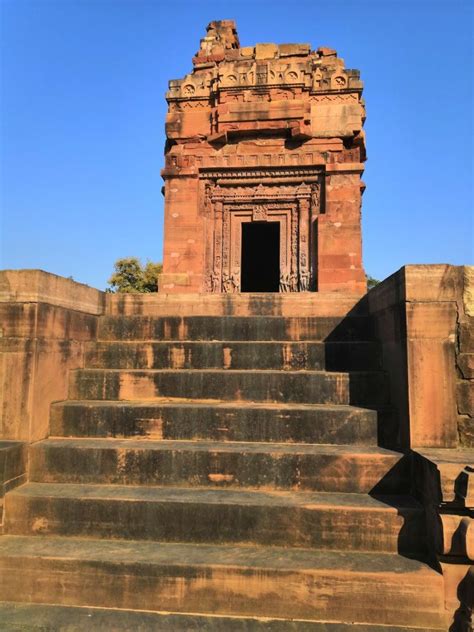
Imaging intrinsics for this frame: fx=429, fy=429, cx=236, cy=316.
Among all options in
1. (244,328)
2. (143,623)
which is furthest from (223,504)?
(244,328)

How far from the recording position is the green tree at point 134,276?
3419cm

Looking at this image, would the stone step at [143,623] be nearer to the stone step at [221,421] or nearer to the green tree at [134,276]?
the stone step at [221,421]

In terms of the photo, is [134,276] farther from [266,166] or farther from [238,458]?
[238,458]

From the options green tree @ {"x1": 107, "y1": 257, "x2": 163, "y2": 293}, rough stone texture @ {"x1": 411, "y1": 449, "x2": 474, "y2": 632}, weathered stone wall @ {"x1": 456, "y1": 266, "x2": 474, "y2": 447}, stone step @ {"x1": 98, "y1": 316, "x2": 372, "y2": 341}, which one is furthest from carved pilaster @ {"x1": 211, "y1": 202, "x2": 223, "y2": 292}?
green tree @ {"x1": 107, "y1": 257, "x2": 163, "y2": 293}

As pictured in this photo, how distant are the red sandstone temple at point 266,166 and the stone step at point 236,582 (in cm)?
881

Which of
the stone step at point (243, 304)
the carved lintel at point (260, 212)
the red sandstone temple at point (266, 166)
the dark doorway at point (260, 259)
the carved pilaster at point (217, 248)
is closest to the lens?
the stone step at point (243, 304)

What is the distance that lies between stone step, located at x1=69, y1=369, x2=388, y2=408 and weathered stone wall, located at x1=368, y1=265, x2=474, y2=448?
462 millimetres

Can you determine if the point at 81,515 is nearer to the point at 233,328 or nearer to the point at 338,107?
the point at 233,328

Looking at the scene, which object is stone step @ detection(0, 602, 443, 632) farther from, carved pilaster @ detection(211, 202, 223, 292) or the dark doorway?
the dark doorway

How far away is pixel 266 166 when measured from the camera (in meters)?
11.8

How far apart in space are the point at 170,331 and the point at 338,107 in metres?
9.16

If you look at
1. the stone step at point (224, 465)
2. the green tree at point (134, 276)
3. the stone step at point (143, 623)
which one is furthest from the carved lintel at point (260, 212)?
the green tree at point (134, 276)

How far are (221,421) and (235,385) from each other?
56 cm

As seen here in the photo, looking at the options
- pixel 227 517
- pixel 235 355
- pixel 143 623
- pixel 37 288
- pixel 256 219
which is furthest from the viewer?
pixel 256 219
